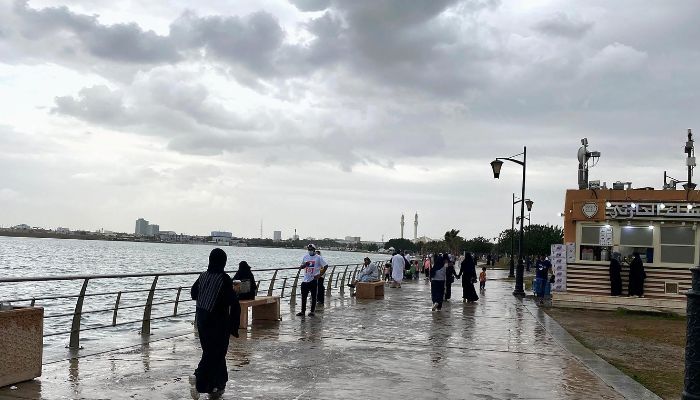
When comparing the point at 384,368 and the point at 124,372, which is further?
the point at 384,368

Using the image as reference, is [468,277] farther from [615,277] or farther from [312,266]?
[312,266]

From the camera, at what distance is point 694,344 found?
5.39 m

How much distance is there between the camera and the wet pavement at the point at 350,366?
785 centimetres

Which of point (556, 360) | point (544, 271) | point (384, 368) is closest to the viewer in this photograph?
point (384, 368)

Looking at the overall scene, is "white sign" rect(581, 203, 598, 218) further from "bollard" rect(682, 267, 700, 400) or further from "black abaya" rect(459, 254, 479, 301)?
"bollard" rect(682, 267, 700, 400)

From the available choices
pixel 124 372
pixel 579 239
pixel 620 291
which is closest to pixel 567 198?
pixel 579 239

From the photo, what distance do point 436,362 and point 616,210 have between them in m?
14.2

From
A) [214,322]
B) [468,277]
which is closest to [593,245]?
[468,277]

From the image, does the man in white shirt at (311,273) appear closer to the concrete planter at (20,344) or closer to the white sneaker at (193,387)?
the white sneaker at (193,387)

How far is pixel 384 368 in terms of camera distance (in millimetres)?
9641

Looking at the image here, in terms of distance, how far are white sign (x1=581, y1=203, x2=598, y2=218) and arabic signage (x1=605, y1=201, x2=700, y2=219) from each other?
1.11 feet

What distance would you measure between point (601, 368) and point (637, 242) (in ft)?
43.2

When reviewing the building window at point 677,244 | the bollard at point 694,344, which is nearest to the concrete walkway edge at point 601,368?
the bollard at point 694,344

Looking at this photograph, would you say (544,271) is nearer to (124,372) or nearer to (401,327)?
(401,327)
